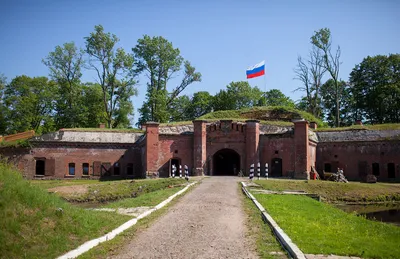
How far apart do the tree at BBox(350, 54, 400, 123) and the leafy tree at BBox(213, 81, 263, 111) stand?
15.8 meters

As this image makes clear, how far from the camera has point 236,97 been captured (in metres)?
62.9

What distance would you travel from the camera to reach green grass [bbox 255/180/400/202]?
24.5 m

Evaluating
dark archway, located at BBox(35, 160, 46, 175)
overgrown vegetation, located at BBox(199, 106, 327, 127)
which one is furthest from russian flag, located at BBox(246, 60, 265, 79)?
dark archway, located at BBox(35, 160, 46, 175)

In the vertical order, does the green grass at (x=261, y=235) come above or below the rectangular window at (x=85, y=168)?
below

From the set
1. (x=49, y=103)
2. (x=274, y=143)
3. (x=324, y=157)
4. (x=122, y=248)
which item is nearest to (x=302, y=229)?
(x=122, y=248)

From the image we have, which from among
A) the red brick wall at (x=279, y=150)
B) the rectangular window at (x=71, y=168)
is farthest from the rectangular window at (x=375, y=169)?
the rectangular window at (x=71, y=168)

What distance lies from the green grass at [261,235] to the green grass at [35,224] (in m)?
3.83

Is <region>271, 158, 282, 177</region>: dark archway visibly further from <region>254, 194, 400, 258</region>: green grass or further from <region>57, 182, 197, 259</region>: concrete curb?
<region>57, 182, 197, 259</region>: concrete curb

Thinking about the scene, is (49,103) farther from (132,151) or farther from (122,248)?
(122,248)

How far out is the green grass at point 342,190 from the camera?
80.4ft

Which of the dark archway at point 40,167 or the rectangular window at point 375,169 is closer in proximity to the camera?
the rectangular window at point 375,169

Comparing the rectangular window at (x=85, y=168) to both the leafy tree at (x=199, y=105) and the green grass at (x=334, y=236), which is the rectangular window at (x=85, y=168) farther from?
the leafy tree at (x=199, y=105)

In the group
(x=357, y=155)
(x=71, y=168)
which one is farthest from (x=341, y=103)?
(x=71, y=168)

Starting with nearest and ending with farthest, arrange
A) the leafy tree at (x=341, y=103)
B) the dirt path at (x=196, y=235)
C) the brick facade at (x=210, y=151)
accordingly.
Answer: the dirt path at (x=196, y=235)
the brick facade at (x=210, y=151)
the leafy tree at (x=341, y=103)
